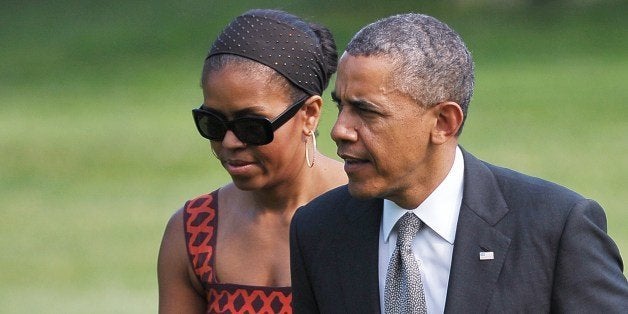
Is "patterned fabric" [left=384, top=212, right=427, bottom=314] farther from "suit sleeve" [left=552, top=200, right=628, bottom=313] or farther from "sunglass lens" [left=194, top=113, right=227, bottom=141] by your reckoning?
"sunglass lens" [left=194, top=113, right=227, bottom=141]

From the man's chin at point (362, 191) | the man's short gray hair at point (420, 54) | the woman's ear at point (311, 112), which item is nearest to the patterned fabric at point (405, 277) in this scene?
the man's chin at point (362, 191)

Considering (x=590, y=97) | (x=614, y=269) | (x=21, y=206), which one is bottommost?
(x=614, y=269)

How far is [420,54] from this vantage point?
12.3 ft

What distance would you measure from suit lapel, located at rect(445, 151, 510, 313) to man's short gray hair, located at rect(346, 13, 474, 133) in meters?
0.22

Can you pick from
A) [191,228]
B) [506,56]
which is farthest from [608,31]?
[191,228]

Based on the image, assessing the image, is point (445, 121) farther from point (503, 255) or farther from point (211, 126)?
point (211, 126)

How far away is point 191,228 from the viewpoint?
4.89m

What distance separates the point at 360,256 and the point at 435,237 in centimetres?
20

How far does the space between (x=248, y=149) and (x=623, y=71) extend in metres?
18.6

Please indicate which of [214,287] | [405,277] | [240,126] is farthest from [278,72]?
[405,277]

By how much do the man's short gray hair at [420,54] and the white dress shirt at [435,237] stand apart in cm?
23

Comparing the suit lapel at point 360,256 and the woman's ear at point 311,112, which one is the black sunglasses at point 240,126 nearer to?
the woman's ear at point 311,112

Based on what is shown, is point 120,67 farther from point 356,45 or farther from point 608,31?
point 356,45

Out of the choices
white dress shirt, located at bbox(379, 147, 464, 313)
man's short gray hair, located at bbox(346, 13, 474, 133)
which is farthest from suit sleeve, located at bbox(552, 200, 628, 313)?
man's short gray hair, located at bbox(346, 13, 474, 133)
